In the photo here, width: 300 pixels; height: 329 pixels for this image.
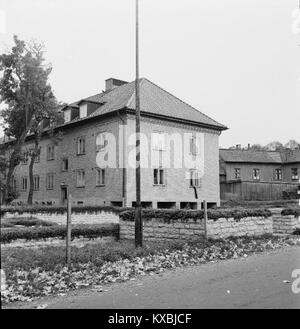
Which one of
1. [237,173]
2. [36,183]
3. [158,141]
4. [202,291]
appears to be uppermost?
[158,141]

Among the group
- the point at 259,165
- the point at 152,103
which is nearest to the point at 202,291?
the point at 152,103

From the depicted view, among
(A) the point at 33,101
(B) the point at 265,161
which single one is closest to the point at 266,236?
(A) the point at 33,101

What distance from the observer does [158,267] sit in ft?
34.3

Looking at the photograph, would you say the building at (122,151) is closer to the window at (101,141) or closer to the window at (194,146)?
the window at (101,141)

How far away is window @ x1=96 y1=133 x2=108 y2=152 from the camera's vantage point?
34781 mm

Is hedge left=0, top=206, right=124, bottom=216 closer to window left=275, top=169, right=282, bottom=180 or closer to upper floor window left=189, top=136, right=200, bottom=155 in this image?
upper floor window left=189, top=136, right=200, bottom=155

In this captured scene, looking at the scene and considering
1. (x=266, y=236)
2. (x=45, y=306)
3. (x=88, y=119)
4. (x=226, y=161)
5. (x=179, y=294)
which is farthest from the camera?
(x=226, y=161)

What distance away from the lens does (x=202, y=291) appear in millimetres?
7703

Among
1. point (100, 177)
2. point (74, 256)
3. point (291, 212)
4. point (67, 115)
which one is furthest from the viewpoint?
point (67, 115)

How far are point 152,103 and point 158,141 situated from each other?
3.20m

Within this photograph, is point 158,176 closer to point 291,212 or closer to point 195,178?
point 195,178

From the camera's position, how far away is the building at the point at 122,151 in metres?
33.2
